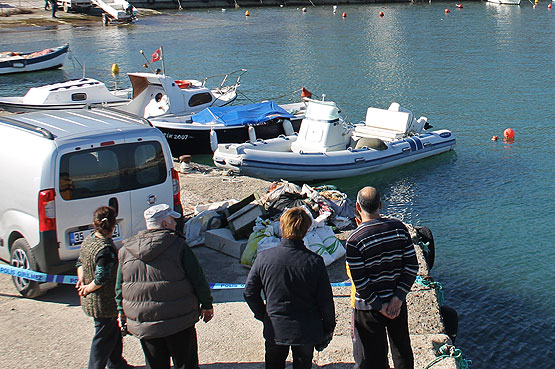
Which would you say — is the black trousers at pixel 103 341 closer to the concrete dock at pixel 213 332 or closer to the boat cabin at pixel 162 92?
the concrete dock at pixel 213 332

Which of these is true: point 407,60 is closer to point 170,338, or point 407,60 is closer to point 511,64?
point 511,64

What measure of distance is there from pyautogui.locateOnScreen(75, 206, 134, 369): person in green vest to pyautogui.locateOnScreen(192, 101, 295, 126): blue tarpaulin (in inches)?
590

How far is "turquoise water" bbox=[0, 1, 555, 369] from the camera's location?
11.6 metres

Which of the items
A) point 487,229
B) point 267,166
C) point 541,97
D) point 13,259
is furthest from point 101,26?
point 13,259

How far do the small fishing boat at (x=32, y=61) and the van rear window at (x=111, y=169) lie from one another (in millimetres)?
31327

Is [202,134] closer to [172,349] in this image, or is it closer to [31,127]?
[31,127]

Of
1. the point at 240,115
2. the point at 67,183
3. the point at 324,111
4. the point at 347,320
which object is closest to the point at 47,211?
the point at 67,183

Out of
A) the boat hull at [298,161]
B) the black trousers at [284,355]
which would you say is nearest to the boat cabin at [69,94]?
the boat hull at [298,161]

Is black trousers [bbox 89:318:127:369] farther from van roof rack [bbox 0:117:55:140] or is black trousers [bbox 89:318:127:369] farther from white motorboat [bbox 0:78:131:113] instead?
white motorboat [bbox 0:78:131:113]

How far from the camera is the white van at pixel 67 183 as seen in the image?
24.6 feet

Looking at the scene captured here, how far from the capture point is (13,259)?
8008mm

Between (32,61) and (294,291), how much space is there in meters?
35.4

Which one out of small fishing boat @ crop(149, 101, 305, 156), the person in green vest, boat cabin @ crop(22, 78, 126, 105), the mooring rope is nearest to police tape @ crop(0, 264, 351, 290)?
the person in green vest

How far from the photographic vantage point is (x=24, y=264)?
7879mm
